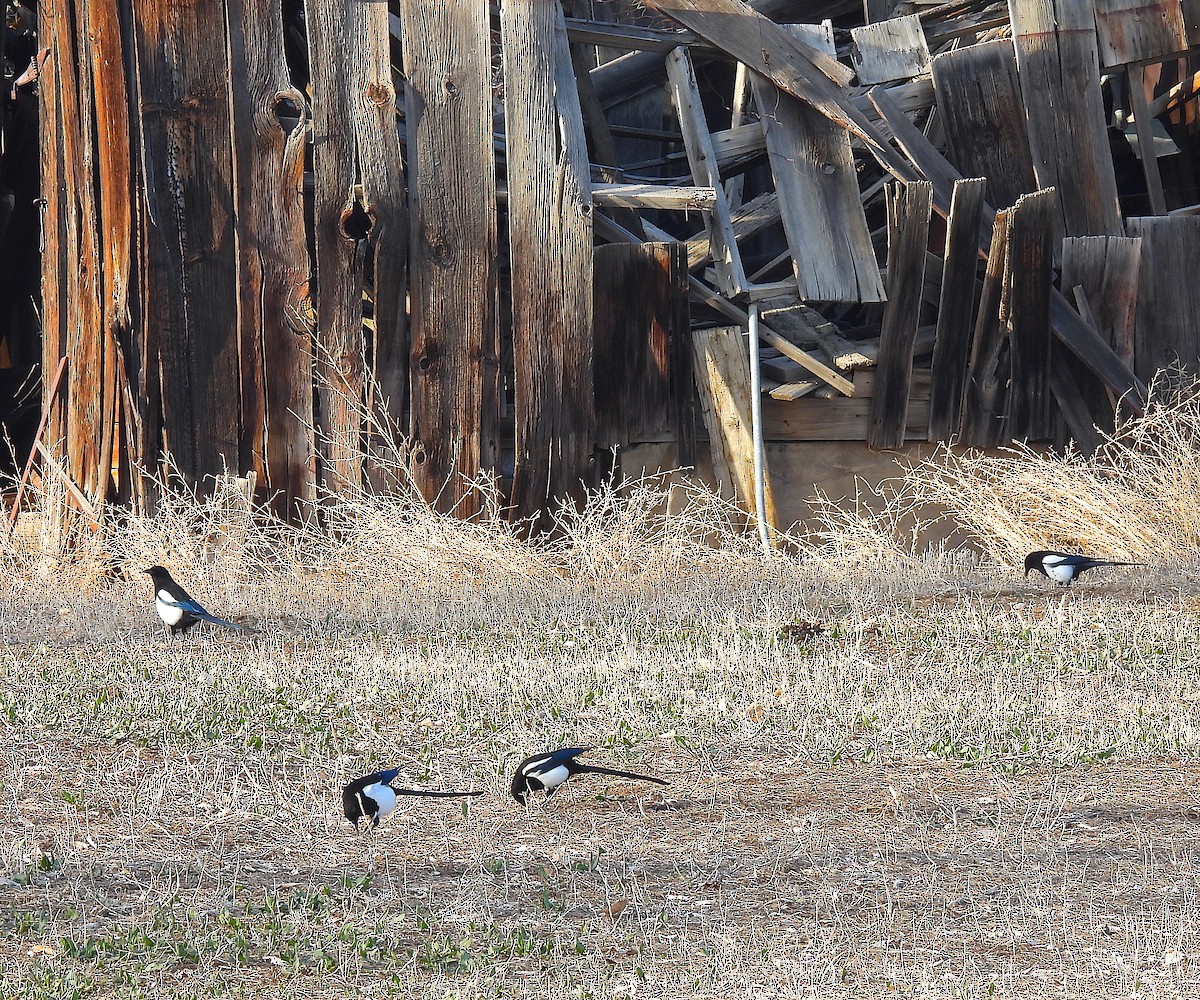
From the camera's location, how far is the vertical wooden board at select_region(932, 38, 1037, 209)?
9.58 meters

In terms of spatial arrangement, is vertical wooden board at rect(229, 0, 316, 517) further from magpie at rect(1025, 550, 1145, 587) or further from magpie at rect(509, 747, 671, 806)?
magpie at rect(509, 747, 671, 806)

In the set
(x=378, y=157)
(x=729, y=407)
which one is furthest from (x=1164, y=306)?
(x=378, y=157)

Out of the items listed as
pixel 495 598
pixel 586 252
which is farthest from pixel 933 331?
pixel 495 598

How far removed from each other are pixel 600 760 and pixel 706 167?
5.32 metres

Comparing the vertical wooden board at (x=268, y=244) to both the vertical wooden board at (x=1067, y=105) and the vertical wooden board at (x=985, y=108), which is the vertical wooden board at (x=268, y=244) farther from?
the vertical wooden board at (x=1067, y=105)

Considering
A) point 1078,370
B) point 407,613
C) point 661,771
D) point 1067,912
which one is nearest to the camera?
point 1067,912

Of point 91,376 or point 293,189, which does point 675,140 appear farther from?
point 91,376

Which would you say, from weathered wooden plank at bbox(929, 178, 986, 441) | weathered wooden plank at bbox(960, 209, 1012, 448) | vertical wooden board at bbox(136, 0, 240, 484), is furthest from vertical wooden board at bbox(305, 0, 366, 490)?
weathered wooden plank at bbox(960, 209, 1012, 448)

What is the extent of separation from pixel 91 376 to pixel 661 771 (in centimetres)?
553

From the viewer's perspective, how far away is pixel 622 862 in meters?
4.12

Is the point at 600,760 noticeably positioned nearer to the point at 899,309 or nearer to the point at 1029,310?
the point at 899,309

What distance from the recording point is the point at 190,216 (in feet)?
27.8

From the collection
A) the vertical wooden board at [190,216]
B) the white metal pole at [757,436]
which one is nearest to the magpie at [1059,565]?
the white metal pole at [757,436]

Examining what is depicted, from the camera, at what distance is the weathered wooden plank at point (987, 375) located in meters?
9.14
